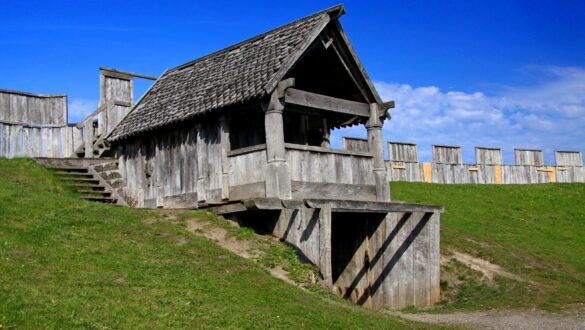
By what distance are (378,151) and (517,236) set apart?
410 inches

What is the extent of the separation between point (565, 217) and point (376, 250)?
16672 mm

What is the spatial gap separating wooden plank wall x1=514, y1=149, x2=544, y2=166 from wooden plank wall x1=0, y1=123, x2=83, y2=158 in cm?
2809

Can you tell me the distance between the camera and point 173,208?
20.5 metres

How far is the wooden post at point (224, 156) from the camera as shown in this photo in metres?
18.6

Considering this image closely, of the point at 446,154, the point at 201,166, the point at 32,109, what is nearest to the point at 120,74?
the point at 32,109

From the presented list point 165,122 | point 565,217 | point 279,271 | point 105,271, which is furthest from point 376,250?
point 565,217

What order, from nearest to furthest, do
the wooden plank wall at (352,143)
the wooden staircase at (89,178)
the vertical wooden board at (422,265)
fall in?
1. the vertical wooden board at (422,265)
2. the wooden staircase at (89,178)
3. the wooden plank wall at (352,143)

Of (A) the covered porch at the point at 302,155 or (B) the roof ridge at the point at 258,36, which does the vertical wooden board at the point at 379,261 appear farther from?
(B) the roof ridge at the point at 258,36

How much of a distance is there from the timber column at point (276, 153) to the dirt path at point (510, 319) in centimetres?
416

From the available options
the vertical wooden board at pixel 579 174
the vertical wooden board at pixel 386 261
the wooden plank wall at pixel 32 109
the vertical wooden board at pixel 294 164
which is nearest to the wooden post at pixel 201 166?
the vertical wooden board at pixel 294 164

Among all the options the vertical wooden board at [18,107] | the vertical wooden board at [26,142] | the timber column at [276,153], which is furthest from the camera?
the vertical wooden board at [26,142]

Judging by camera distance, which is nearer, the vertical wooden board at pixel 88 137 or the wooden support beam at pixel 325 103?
the wooden support beam at pixel 325 103

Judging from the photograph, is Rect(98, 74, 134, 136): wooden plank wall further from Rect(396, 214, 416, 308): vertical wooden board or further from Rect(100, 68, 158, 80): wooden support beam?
Rect(396, 214, 416, 308): vertical wooden board

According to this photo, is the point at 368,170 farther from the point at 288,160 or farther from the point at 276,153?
the point at 276,153
